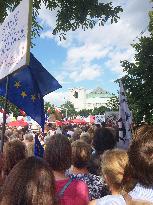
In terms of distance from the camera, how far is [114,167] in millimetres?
3592

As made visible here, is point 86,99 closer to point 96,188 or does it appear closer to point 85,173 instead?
point 85,173

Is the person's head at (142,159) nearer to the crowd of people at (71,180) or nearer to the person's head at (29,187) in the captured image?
the crowd of people at (71,180)

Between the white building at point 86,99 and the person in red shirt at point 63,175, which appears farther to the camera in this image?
the white building at point 86,99

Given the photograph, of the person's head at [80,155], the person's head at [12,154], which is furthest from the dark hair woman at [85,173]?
the person's head at [12,154]

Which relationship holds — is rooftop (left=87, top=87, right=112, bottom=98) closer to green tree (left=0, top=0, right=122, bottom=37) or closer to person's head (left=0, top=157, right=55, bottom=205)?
green tree (left=0, top=0, right=122, bottom=37)

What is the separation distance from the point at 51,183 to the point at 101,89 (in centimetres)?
18523

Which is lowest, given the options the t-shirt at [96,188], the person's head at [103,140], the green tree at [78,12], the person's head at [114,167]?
the t-shirt at [96,188]

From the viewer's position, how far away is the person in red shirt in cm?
332

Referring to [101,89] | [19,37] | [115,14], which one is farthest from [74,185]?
[101,89]

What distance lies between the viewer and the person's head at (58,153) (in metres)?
3.83

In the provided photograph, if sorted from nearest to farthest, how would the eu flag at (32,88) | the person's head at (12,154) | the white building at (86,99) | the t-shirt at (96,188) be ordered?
the person's head at (12,154) → the t-shirt at (96,188) → the eu flag at (32,88) → the white building at (86,99)

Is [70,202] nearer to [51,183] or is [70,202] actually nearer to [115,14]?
[51,183]

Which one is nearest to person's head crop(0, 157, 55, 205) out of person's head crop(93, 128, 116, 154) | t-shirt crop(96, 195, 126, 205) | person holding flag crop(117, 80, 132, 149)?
t-shirt crop(96, 195, 126, 205)

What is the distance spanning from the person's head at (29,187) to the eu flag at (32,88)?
2.99 metres
